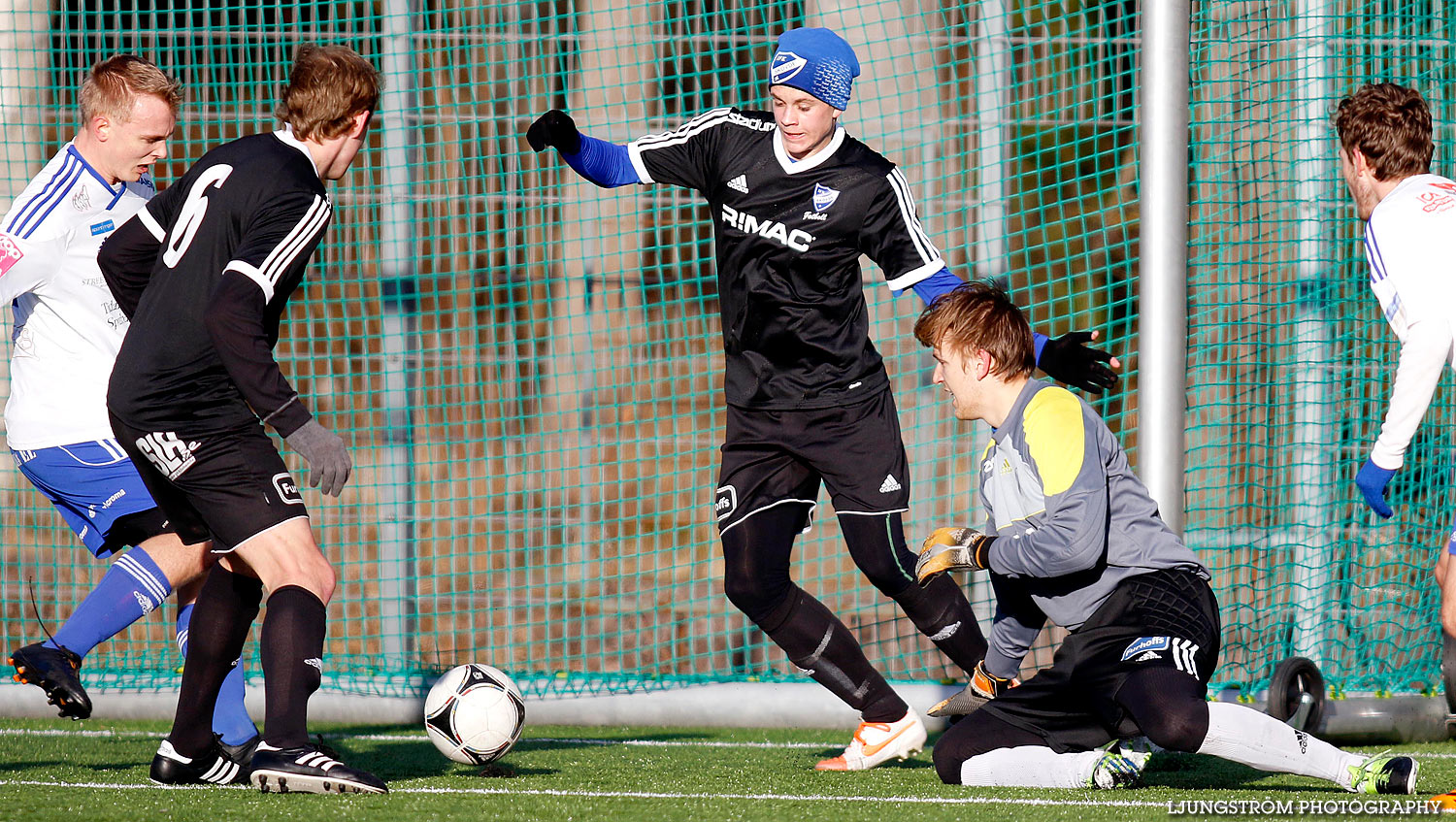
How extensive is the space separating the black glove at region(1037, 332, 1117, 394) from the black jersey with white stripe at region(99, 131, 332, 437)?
1.83 m

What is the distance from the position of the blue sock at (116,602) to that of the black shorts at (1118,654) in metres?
2.38

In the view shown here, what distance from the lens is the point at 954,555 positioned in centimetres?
357

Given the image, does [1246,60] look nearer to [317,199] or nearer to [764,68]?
[764,68]

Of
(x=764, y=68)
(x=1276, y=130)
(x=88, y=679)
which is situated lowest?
(x=88, y=679)

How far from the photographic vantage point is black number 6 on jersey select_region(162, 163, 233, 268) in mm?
3398

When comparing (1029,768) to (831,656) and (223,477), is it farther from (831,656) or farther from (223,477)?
(223,477)

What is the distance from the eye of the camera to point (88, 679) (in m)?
5.77

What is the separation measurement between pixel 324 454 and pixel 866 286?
3.74 m

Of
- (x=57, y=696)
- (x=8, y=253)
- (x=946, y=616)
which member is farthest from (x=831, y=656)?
(x=8, y=253)

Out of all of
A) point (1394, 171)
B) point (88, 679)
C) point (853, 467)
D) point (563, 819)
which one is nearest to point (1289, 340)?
point (1394, 171)

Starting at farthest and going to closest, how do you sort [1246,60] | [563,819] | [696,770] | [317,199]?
[1246,60] → [696,770] → [317,199] → [563,819]

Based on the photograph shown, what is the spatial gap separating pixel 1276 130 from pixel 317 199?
12.4 ft

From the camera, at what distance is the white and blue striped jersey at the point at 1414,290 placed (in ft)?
12.0

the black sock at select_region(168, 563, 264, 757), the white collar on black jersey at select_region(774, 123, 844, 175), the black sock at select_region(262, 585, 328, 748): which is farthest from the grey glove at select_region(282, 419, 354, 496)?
the white collar on black jersey at select_region(774, 123, 844, 175)
